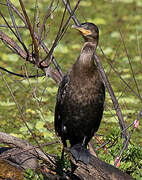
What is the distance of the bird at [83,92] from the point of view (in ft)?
11.9

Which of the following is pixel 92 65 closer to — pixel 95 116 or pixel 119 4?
pixel 95 116

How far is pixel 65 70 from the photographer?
7.40 meters

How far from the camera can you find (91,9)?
10188 millimetres

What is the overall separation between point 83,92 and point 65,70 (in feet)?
12.4

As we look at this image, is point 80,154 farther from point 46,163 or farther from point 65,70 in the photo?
point 65,70

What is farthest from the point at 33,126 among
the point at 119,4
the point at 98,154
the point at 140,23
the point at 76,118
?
the point at 119,4

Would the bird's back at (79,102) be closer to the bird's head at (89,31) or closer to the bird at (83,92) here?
the bird at (83,92)

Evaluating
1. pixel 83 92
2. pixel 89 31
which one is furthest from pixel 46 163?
pixel 89 31

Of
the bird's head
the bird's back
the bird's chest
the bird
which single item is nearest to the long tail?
the bird

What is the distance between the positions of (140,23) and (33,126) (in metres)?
4.85

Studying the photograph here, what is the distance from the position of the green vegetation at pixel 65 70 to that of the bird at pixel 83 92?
0.21 meters

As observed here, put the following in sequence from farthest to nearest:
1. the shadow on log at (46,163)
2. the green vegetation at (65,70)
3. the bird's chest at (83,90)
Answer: the green vegetation at (65,70)
the bird's chest at (83,90)
the shadow on log at (46,163)

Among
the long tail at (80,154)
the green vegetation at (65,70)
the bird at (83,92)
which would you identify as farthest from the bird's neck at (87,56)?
the long tail at (80,154)

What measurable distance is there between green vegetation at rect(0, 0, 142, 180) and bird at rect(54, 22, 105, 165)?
8.3 inches
